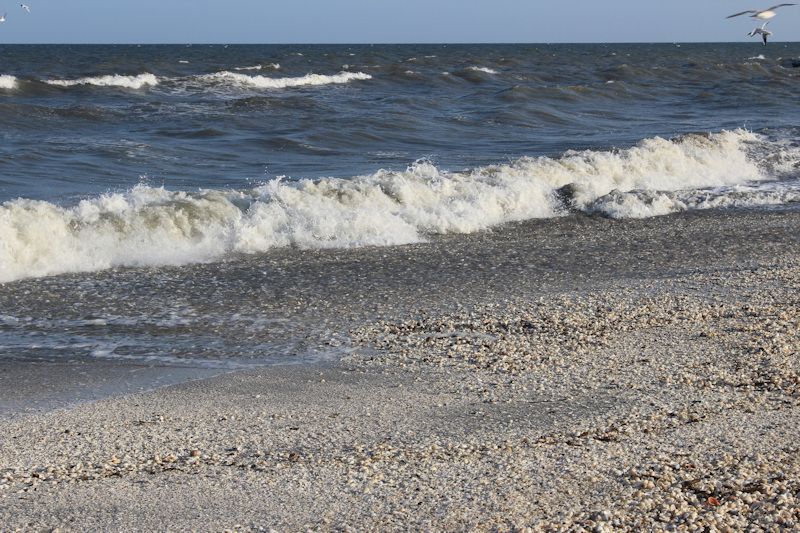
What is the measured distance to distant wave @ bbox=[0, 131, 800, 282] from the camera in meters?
10.1

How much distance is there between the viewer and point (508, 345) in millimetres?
7023

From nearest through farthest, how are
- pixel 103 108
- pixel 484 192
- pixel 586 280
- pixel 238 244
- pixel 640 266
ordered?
pixel 586 280 → pixel 640 266 → pixel 238 244 → pixel 484 192 → pixel 103 108

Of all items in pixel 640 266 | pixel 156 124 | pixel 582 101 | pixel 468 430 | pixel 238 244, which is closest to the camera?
pixel 468 430

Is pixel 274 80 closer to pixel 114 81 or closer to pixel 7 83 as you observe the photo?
pixel 114 81

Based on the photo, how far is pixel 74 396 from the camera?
6094 mm

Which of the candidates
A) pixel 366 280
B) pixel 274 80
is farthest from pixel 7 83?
pixel 366 280

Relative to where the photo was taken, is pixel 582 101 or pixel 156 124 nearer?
pixel 156 124

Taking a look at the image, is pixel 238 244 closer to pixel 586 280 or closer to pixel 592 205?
pixel 586 280

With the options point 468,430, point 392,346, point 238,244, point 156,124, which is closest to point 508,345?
point 392,346

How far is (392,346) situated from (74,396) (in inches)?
85.1

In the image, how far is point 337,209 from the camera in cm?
1205

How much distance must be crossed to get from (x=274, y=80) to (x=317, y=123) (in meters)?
18.1

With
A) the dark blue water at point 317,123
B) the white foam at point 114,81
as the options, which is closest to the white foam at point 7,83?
the dark blue water at point 317,123

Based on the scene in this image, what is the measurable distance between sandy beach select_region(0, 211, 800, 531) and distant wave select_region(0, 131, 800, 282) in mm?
968
